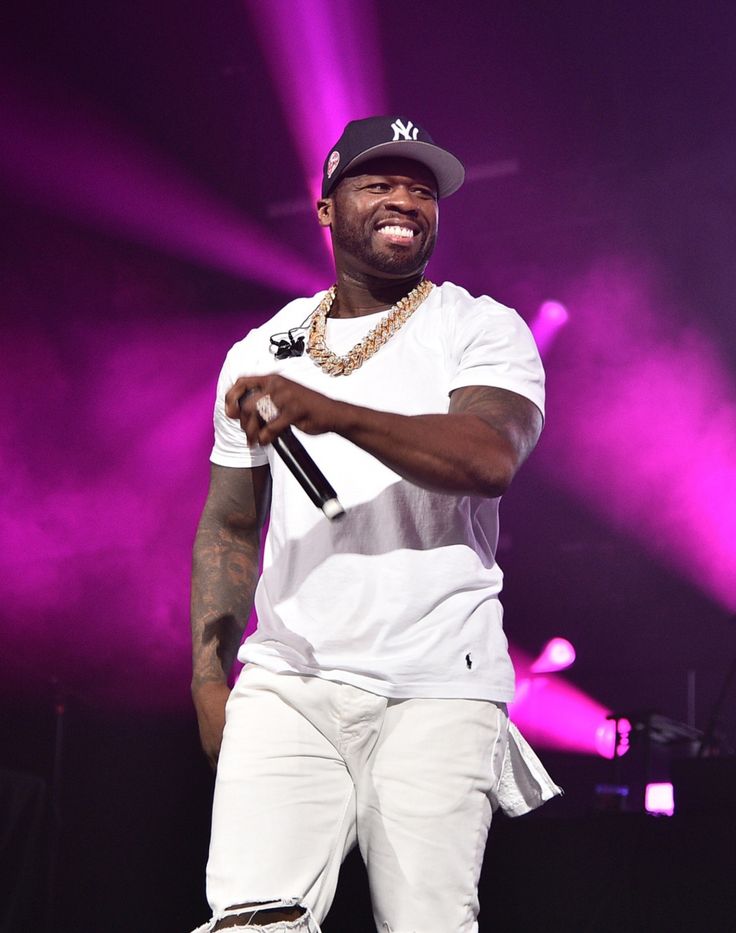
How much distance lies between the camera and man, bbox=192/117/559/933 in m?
1.61

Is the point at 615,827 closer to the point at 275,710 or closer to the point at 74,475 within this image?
→ the point at 275,710

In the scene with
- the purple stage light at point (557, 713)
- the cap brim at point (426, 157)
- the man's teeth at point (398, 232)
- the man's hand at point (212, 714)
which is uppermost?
the cap brim at point (426, 157)

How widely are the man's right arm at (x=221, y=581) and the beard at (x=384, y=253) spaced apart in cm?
49

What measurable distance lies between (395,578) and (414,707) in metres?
0.21

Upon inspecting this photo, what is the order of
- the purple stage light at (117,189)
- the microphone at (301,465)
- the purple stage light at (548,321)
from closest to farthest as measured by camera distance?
the microphone at (301,465) → the purple stage light at (117,189) → the purple stage light at (548,321)

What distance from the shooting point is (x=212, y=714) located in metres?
2.01

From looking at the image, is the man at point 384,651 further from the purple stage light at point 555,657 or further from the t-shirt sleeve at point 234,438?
the purple stage light at point 555,657

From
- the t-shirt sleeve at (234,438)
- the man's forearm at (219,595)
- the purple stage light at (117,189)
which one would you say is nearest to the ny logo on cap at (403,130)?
the t-shirt sleeve at (234,438)

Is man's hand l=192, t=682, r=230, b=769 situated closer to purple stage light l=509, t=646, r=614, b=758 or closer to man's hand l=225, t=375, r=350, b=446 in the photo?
man's hand l=225, t=375, r=350, b=446

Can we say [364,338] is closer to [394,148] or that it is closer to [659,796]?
[394,148]

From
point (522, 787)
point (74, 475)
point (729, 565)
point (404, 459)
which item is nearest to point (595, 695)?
point (729, 565)

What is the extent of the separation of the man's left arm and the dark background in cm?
210

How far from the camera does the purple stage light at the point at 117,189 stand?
4.48 m

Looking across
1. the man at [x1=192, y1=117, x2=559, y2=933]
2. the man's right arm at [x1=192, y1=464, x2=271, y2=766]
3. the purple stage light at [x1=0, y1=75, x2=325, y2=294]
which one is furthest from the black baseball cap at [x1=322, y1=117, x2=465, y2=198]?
the purple stage light at [x1=0, y1=75, x2=325, y2=294]
